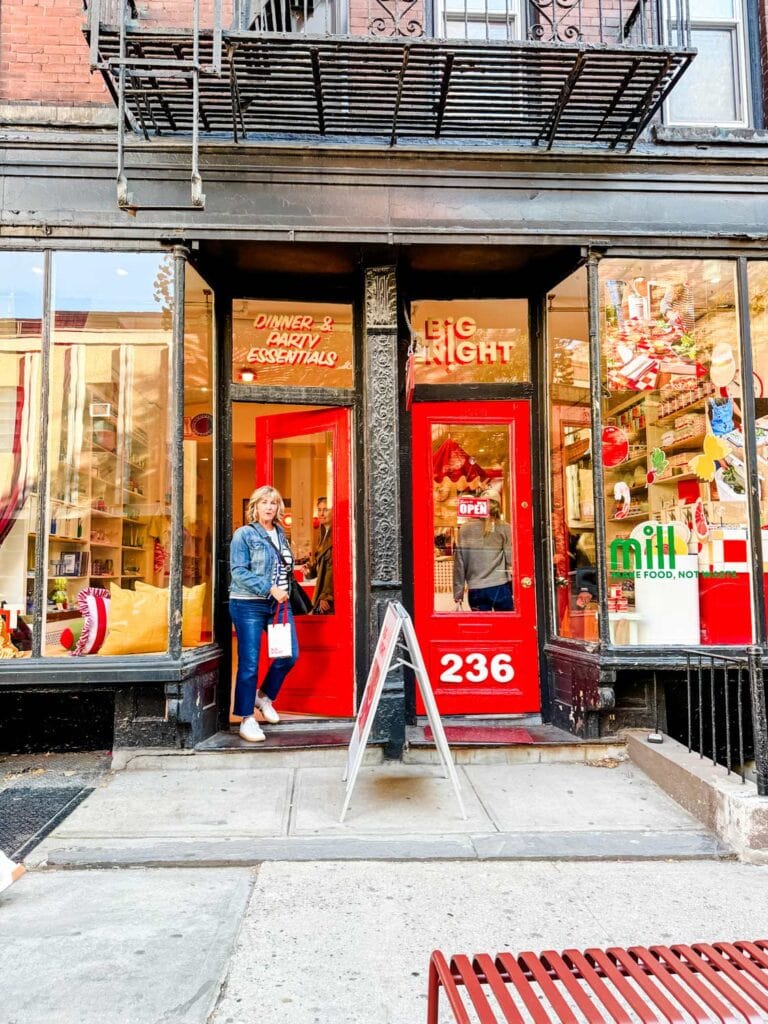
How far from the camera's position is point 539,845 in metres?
4.26

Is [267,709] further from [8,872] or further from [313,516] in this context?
[8,872]

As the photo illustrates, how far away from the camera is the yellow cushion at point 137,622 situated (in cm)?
572

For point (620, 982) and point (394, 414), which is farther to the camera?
point (394, 414)

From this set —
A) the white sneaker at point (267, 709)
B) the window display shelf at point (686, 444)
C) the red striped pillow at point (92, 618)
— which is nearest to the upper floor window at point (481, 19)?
the window display shelf at point (686, 444)

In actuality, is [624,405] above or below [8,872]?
above

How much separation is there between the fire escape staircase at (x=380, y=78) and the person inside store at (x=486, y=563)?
10.5 ft

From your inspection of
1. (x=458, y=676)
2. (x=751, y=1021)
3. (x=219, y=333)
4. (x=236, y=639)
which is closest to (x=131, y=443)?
(x=219, y=333)

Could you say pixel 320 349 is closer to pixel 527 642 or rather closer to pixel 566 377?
pixel 566 377

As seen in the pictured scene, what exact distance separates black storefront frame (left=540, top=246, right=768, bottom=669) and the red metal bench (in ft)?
12.0

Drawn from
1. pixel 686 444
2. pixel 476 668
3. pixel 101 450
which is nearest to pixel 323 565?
pixel 476 668

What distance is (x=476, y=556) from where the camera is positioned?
6.76m

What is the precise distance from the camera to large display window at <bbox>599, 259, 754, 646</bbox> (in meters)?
6.13

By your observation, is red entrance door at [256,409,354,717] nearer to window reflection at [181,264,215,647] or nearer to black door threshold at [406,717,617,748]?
window reflection at [181,264,215,647]

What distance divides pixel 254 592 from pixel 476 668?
2.12 meters
